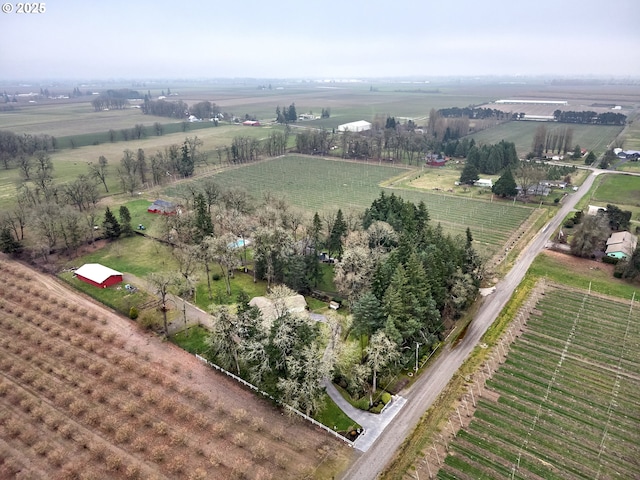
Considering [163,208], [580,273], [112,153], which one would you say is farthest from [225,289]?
[112,153]

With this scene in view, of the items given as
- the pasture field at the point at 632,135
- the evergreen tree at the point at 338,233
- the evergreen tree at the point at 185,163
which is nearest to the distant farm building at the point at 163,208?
the evergreen tree at the point at 185,163

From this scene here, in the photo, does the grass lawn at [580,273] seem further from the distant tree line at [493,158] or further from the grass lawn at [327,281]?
the distant tree line at [493,158]

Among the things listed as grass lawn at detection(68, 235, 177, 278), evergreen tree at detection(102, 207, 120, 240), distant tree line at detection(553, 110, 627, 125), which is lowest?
grass lawn at detection(68, 235, 177, 278)

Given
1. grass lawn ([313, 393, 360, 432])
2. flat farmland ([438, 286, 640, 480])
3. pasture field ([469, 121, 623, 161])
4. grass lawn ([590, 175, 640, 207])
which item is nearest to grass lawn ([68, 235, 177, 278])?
grass lawn ([313, 393, 360, 432])

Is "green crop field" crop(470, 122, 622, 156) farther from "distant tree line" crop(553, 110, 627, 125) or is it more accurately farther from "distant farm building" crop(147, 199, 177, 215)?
"distant farm building" crop(147, 199, 177, 215)

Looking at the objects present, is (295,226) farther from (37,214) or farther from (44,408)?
(37,214)
